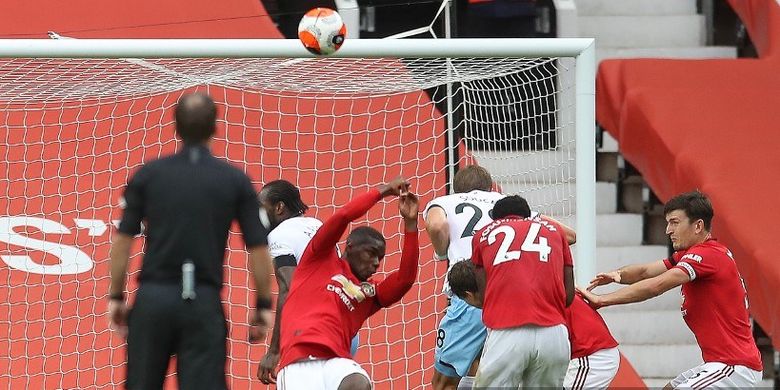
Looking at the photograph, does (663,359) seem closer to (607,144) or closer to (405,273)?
(607,144)

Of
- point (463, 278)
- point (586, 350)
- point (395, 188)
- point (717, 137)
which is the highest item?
point (395, 188)

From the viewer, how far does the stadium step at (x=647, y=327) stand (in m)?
10.6

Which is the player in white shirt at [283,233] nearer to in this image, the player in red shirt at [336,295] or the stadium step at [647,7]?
the player in red shirt at [336,295]

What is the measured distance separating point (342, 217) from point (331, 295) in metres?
0.38

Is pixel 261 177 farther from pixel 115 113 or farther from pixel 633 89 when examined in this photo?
pixel 633 89

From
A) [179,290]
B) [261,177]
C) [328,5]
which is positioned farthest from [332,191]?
[179,290]

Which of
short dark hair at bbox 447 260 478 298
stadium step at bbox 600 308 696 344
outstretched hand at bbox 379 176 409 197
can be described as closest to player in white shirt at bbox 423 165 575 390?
short dark hair at bbox 447 260 478 298

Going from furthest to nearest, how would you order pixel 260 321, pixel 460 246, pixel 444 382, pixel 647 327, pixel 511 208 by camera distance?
pixel 647 327 → pixel 444 382 → pixel 460 246 → pixel 511 208 → pixel 260 321

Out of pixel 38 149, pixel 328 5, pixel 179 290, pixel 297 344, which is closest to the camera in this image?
pixel 179 290

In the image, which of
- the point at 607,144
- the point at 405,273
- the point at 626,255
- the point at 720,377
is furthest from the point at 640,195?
the point at 405,273

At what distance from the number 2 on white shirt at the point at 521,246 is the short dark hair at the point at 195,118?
1.82 metres

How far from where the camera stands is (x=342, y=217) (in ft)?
21.3

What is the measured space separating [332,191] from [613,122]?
9.24 ft

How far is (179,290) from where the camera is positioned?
17.8 feet
